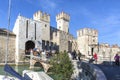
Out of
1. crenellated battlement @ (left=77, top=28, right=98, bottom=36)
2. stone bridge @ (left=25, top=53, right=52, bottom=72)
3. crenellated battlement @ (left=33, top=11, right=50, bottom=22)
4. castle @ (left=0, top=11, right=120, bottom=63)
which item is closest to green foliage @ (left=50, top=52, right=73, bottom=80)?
stone bridge @ (left=25, top=53, right=52, bottom=72)

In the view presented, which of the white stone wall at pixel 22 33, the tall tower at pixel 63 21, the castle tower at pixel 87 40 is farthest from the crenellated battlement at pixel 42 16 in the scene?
the tall tower at pixel 63 21

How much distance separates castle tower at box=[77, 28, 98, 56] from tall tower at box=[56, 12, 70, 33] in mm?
5146

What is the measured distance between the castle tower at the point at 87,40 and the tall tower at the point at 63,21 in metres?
5.15

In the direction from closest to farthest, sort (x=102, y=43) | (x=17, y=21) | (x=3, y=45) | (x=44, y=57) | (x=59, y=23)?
(x=44, y=57), (x=3, y=45), (x=17, y=21), (x=102, y=43), (x=59, y=23)

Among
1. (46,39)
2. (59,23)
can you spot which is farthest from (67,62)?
(59,23)

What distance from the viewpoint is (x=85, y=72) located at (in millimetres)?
17375

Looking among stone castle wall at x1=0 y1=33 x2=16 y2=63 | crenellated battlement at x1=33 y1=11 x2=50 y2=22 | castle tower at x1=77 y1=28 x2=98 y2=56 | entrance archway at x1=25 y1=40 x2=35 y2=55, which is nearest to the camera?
stone castle wall at x1=0 y1=33 x2=16 y2=63

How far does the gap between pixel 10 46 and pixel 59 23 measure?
25.0 m

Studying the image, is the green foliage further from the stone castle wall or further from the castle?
the castle

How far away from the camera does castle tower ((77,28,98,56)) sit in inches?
2035

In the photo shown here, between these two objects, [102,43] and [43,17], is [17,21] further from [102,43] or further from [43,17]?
[102,43]

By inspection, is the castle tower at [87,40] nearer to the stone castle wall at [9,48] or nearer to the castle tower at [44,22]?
the castle tower at [44,22]

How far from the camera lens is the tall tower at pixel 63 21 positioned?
58844mm

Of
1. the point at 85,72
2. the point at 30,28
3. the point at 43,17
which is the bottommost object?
the point at 85,72
